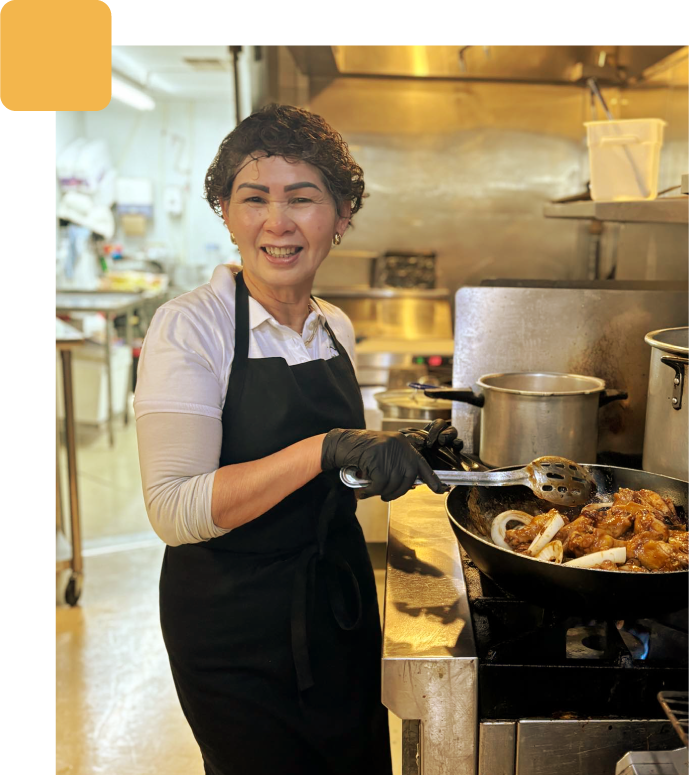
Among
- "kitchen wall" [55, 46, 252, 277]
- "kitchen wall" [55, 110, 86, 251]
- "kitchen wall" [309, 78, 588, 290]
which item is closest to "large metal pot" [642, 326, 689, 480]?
"kitchen wall" [309, 78, 588, 290]

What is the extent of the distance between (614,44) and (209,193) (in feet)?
11.9

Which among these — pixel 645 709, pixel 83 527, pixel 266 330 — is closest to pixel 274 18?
pixel 266 330

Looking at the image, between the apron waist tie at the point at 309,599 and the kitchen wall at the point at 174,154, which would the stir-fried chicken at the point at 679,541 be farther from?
the kitchen wall at the point at 174,154

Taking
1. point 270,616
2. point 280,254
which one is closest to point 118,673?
point 270,616

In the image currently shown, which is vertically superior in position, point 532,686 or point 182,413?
point 182,413

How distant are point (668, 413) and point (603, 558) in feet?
1.32

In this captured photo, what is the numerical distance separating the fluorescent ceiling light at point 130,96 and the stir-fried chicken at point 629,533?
6651mm

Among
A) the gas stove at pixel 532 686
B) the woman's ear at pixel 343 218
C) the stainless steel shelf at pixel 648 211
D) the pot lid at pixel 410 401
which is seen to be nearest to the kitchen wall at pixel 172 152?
the pot lid at pixel 410 401

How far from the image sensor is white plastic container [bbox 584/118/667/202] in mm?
2076

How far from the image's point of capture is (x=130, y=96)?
7.36 metres

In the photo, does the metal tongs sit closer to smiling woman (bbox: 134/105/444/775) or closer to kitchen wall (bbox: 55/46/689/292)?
smiling woman (bbox: 134/105/444/775)

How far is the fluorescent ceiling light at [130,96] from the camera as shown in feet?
22.6

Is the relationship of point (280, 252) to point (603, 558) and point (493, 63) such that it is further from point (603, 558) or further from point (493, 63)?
point (493, 63)

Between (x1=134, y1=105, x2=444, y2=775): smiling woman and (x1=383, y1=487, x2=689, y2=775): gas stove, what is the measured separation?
34 cm
